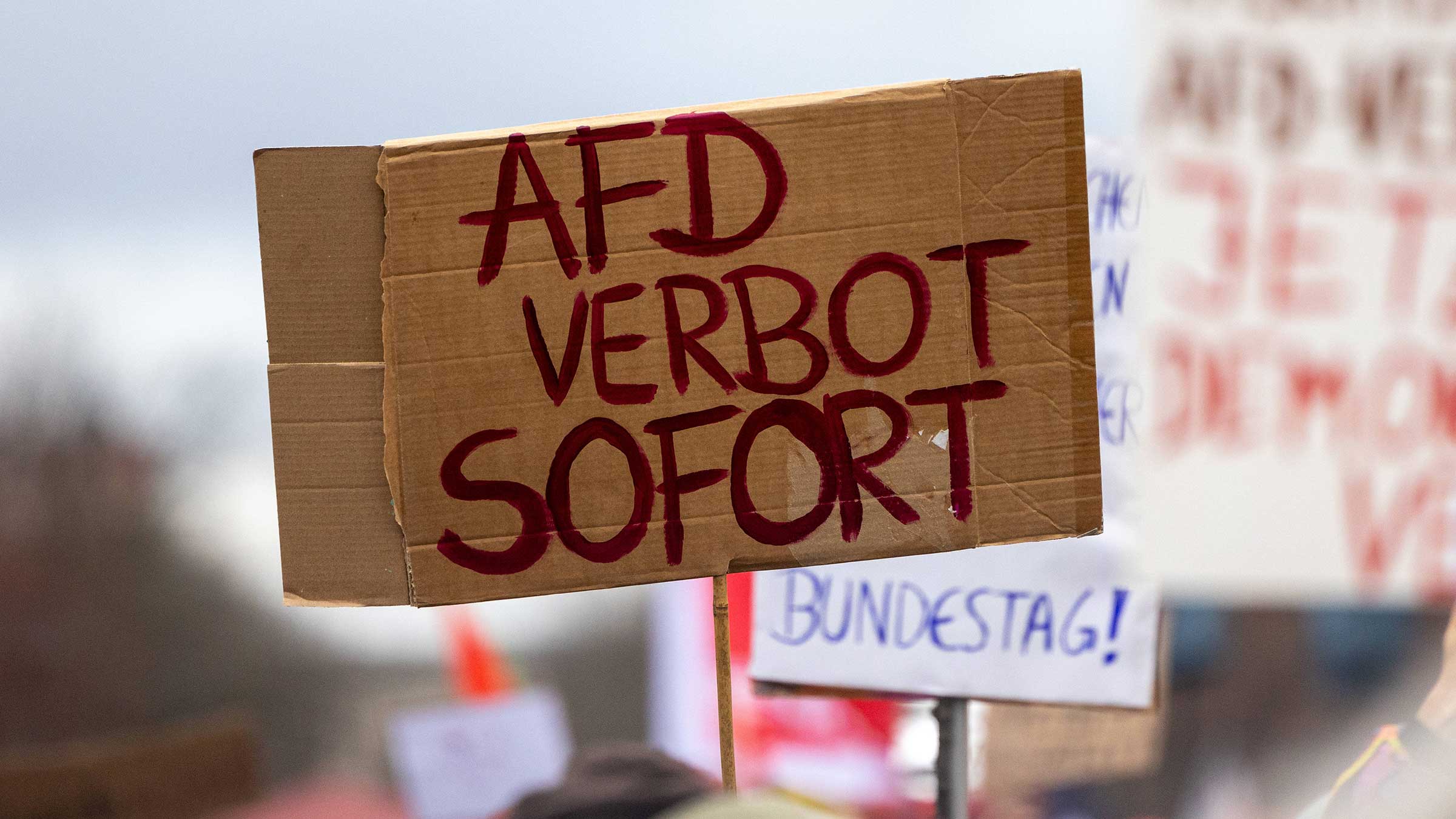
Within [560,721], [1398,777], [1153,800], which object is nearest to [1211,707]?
[1153,800]

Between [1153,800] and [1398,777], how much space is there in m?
0.67

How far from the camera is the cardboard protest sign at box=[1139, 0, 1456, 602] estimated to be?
1.50 meters

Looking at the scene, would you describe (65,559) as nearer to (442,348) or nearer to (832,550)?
(442,348)

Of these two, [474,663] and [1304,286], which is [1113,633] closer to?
[1304,286]

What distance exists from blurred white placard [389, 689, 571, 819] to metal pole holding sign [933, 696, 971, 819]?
632mm

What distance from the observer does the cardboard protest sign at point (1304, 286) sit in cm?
150

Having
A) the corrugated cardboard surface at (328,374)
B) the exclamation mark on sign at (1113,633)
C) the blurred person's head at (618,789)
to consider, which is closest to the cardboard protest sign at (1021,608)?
the exclamation mark on sign at (1113,633)

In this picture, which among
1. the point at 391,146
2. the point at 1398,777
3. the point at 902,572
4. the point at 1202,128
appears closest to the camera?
the point at 391,146

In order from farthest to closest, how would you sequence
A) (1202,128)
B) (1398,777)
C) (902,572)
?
(1202,128)
(902,572)
(1398,777)

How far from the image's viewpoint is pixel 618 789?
1205mm

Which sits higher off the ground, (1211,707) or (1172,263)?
(1172,263)

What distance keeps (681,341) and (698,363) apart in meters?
0.02

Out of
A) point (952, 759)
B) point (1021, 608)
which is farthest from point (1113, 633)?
point (952, 759)

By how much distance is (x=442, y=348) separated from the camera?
2.89 feet
